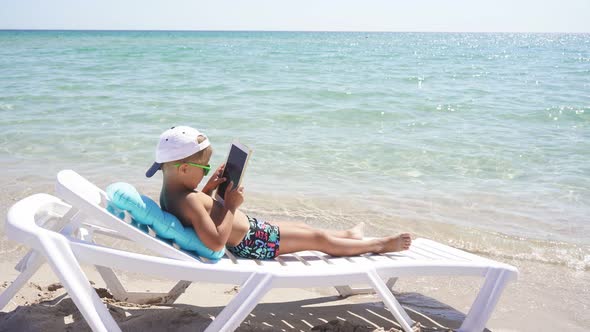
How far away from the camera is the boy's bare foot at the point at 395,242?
3.62 m

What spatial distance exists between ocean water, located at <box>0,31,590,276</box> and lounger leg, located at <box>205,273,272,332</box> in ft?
9.17

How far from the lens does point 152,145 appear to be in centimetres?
855

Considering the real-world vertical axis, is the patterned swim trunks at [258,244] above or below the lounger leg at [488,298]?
above

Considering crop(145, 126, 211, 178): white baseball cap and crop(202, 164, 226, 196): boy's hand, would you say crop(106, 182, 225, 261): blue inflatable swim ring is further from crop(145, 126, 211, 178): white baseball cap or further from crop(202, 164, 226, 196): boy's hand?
crop(202, 164, 226, 196): boy's hand

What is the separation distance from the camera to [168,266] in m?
2.68

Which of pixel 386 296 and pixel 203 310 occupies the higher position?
pixel 386 296

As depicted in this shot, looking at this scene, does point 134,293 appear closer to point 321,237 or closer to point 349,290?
point 321,237

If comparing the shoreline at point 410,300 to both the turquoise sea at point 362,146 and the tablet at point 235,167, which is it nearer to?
the turquoise sea at point 362,146

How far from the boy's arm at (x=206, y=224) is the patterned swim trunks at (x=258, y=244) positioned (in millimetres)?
329

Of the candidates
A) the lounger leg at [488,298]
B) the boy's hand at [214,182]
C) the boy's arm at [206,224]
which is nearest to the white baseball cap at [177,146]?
the boy's arm at [206,224]

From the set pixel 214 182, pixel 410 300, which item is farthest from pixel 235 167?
pixel 410 300

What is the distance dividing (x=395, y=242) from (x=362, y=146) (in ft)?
17.1

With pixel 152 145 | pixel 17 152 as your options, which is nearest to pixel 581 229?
pixel 152 145

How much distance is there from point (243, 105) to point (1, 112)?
4491 millimetres
